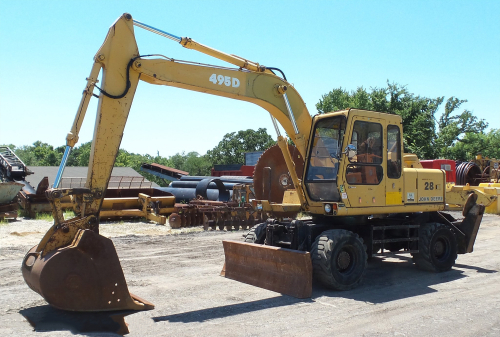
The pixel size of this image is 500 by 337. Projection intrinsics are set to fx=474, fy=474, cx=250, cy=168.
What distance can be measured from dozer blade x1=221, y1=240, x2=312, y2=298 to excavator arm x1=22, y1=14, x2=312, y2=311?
207 cm

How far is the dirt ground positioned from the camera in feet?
18.3

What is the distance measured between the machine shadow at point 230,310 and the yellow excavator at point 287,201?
30 centimetres

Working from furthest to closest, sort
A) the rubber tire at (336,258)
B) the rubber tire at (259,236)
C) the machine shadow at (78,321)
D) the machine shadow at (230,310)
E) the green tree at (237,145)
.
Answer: the green tree at (237,145) → the rubber tire at (259,236) → the rubber tire at (336,258) → the machine shadow at (230,310) → the machine shadow at (78,321)

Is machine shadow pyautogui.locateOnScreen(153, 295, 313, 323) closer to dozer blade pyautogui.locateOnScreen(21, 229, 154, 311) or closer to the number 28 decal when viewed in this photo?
dozer blade pyautogui.locateOnScreen(21, 229, 154, 311)

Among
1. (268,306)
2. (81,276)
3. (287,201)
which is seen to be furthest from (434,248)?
(81,276)

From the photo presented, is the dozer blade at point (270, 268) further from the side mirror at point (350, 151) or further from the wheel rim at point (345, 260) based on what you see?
the side mirror at point (350, 151)

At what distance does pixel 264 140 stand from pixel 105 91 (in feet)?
213

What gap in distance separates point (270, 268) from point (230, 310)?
4.62 ft

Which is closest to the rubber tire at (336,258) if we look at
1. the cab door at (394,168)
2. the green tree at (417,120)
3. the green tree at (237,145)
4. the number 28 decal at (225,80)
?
the cab door at (394,168)

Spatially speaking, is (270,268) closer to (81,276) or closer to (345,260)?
(345,260)

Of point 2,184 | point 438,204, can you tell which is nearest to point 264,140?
point 2,184

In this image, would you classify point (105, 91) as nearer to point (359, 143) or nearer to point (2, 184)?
point (359, 143)

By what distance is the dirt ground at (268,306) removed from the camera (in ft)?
18.3

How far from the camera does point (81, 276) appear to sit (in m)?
5.68
